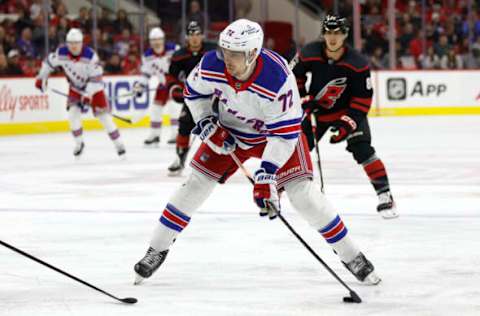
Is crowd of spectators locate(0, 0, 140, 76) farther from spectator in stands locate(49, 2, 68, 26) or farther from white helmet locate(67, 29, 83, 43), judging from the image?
white helmet locate(67, 29, 83, 43)

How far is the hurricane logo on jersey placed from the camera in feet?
22.3

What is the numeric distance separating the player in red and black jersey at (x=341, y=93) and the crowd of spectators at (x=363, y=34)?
867 centimetres

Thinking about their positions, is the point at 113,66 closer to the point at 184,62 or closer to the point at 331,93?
the point at 184,62

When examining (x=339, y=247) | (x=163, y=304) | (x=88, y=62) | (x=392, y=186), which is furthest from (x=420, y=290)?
(x=88, y=62)

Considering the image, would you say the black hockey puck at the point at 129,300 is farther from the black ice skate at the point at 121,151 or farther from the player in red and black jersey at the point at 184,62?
the black ice skate at the point at 121,151

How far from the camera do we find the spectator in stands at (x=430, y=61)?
753 inches

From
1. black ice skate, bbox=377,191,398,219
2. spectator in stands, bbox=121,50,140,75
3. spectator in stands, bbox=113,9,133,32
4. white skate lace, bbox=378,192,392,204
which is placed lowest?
spectator in stands, bbox=121,50,140,75

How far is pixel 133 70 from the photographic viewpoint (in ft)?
55.8

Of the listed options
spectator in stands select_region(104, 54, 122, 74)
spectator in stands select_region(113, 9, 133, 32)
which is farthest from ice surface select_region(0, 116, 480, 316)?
spectator in stands select_region(113, 9, 133, 32)

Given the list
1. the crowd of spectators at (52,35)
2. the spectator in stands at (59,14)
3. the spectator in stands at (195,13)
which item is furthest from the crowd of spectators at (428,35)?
the spectator in stands at (59,14)

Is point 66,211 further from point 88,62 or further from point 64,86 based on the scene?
point 64,86

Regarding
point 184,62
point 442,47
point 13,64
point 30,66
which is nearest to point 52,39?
point 30,66

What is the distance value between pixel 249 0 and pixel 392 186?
1189 centimetres

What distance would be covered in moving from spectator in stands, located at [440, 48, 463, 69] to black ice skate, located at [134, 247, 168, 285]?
590 inches
